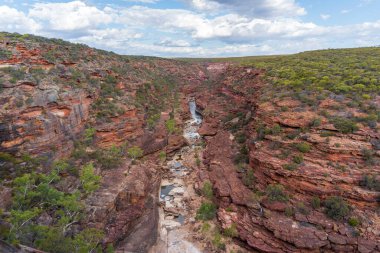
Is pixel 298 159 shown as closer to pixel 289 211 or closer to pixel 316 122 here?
pixel 316 122

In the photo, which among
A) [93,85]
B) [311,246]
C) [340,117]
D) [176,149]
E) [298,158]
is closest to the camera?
[311,246]

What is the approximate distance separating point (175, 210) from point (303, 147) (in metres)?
14.9

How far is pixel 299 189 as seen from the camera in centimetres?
2155

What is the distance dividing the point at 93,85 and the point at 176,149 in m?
16.7

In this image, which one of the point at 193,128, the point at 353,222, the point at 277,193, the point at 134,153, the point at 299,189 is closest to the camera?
the point at 353,222

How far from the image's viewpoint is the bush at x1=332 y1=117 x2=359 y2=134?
22.5 meters

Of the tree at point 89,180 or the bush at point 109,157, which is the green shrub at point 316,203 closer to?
the tree at point 89,180

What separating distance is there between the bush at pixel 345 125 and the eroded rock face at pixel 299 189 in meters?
0.51

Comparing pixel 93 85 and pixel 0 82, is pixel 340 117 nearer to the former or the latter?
pixel 93 85

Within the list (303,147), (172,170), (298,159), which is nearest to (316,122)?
(303,147)

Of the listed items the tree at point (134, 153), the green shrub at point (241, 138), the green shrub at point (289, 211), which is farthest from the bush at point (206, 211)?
the green shrub at point (241, 138)

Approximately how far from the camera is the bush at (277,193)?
2162 cm

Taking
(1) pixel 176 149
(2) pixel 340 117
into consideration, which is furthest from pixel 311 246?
(1) pixel 176 149

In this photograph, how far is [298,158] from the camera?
22641 mm
